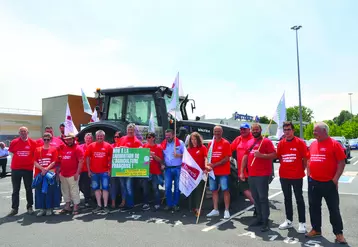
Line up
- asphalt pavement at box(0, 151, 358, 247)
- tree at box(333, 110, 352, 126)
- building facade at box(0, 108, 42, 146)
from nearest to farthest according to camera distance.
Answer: asphalt pavement at box(0, 151, 358, 247) < building facade at box(0, 108, 42, 146) < tree at box(333, 110, 352, 126)

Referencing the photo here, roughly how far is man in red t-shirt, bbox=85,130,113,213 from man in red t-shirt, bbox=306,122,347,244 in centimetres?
389

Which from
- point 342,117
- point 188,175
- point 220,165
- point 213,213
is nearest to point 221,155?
point 220,165

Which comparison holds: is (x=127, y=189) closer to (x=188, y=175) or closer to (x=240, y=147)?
(x=188, y=175)

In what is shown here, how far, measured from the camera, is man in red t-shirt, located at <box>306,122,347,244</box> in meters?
4.35

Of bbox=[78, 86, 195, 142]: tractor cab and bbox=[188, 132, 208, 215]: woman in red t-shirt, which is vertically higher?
bbox=[78, 86, 195, 142]: tractor cab

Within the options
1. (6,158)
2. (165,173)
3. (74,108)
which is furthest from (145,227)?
(74,108)

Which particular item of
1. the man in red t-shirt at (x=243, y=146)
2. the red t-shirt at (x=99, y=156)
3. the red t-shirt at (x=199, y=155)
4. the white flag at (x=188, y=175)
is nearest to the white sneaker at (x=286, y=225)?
the man in red t-shirt at (x=243, y=146)

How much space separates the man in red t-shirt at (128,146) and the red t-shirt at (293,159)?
9.59 feet

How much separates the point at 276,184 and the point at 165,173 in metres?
5.03

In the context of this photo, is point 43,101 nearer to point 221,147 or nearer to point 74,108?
point 74,108

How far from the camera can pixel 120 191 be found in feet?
22.8

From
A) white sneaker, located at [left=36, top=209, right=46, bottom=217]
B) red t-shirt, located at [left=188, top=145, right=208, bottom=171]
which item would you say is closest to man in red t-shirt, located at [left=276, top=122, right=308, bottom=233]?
red t-shirt, located at [left=188, top=145, right=208, bottom=171]

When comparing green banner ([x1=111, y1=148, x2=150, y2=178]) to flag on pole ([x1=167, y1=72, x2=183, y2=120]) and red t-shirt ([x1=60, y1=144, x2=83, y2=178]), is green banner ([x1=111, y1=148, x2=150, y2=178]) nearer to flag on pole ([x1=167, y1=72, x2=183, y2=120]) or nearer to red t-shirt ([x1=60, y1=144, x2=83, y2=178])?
red t-shirt ([x1=60, y1=144, x2=83, y2=178])

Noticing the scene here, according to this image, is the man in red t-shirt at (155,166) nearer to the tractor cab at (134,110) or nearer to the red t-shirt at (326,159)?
the tractor cab at (134,110)
